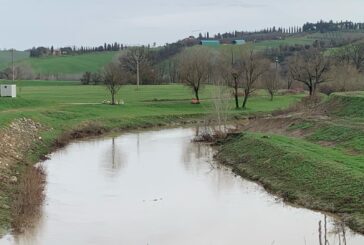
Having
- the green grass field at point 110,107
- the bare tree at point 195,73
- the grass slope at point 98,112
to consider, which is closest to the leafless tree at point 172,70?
the green grass field at point 110,107

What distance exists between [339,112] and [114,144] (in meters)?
15.7

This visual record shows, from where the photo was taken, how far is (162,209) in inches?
838

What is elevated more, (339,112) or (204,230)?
(339,112)

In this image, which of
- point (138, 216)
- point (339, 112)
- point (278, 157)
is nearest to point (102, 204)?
point (138, 216)

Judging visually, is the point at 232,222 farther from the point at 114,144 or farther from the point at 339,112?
the point at 339,112

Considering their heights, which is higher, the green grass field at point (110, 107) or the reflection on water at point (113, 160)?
the green grass field at point (110, 107)

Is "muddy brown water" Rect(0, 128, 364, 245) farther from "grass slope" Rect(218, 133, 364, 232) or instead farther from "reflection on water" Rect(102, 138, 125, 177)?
"grass slope" Rect(218, 133, 364, 232)

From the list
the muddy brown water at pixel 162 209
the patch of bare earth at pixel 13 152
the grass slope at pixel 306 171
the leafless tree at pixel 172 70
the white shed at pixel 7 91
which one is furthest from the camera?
the leafless tree at pixel 172 70

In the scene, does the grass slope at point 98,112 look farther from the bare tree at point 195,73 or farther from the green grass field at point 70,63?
the green grass field at point 70,63

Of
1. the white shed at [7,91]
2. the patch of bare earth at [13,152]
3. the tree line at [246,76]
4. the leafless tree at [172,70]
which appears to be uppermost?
the leafless tree at [172,70]

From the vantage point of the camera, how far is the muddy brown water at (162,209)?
58.5ft

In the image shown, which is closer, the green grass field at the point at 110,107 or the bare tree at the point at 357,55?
the green grass field at the point at 110,107

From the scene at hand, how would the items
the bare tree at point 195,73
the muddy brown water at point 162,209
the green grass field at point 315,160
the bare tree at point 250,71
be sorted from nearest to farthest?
the muddy brown water at point 162,209, the green grass field at point 315,160, the bare tree at point 250,71, the bare tree at point 195,73

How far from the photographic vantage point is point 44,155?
112 ft
